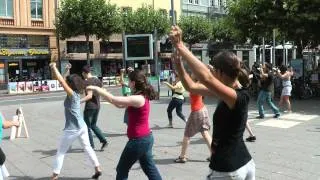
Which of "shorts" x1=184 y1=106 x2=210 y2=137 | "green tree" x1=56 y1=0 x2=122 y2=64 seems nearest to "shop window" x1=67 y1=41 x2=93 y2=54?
"green tree" x1=56 y1=0 x2=122 y2=64

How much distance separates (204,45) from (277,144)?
46939mm

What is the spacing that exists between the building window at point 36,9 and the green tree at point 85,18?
1.98m

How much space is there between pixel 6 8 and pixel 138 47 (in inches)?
848

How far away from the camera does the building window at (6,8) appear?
133 feet

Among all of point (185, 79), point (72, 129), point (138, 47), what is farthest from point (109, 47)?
point (185, 79)

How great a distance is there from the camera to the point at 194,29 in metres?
51.8

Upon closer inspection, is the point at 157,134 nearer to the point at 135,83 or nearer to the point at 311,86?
the point at 135,83

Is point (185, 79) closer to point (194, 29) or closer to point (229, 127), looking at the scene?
point (229, 127)

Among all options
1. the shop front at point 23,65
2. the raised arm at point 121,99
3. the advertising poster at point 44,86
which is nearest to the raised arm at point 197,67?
the raised arm at point 121,99

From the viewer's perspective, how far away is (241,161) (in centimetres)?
382

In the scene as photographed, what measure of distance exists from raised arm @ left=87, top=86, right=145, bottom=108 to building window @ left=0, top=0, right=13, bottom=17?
37.2m

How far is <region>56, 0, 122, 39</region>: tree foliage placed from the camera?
134ft

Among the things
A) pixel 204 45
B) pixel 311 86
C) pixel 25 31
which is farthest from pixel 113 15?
pixel 311 86

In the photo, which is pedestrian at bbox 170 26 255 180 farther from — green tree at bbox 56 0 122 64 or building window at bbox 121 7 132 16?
building window at bbox 121 7 132 16
